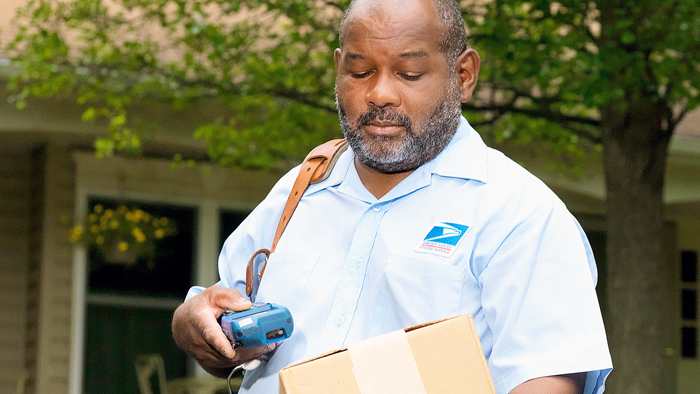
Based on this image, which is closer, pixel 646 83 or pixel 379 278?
pixel 379 278

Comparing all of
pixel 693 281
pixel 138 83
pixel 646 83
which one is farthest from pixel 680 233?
pixel 138 83

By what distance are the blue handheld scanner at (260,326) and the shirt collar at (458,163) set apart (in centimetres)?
37

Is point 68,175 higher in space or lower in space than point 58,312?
higher

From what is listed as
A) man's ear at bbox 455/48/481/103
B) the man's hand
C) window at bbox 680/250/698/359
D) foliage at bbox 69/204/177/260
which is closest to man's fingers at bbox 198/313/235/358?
the man's hand

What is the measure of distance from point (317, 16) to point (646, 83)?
248cm

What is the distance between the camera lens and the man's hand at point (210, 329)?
5.08ft

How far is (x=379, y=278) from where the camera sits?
157cm

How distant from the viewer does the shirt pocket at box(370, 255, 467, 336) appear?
148 centimetres

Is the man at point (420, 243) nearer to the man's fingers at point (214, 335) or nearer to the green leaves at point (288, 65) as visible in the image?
the man's fingers at point (214, 335)

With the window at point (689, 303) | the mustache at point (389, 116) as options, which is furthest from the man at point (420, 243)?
the window at point (689, 303)

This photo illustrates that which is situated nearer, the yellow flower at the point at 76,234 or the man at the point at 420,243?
the man at the point at 420,243

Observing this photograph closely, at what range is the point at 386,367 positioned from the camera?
122cm

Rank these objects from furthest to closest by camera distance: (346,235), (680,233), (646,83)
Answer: (680,233) → (646,83) → (346,235)

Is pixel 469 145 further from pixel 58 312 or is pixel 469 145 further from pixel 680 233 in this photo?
pixel 680 233
